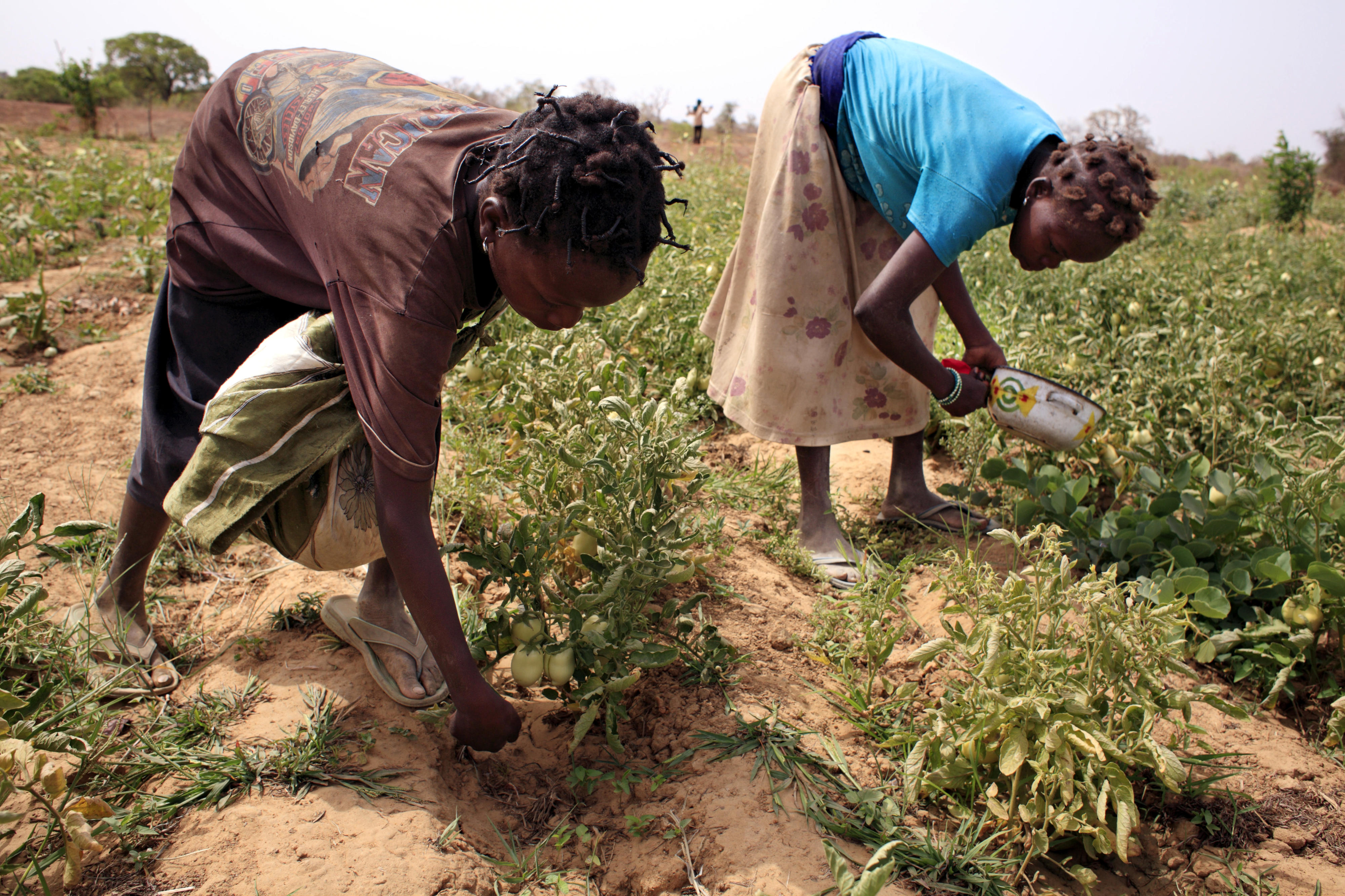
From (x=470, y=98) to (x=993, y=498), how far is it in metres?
2.18

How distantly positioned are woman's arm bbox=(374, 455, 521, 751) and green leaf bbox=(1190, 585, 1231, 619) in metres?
1.69

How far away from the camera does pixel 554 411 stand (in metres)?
2.58

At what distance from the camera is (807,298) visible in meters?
2.43

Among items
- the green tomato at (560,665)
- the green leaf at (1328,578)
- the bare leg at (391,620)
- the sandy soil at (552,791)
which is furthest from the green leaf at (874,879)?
the green leaf at (1328,578)

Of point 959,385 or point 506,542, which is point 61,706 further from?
point 959,385

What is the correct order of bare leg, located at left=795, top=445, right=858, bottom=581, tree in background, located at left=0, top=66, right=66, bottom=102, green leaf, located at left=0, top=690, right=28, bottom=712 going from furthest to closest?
1. tree in background, located at left=0, top=66, right=66, bottom=102
2. bare leg, located at left=795, top=445, right=858, bottom=581
3. green leaf, located at left=0, top=690, right=28, bottom=712

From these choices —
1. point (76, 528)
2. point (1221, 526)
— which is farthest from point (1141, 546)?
point (76, 528)

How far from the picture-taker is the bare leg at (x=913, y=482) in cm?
279

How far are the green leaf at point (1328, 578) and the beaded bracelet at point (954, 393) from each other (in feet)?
3.05

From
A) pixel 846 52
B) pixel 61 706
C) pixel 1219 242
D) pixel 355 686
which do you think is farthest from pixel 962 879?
pixel 1219 242

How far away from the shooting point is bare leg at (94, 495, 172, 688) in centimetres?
183

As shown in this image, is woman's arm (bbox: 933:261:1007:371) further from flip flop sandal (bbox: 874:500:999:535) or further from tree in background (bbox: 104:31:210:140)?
tree in background (bbox: 104:31:210:140)

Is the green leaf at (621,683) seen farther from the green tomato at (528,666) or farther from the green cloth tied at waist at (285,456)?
the green cloth tied at waist at (285,456)

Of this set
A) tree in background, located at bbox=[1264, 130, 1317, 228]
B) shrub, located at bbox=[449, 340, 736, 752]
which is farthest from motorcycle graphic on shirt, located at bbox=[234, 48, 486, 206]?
tree in background, located at bbox=[1264, 130, 1317, 228]
